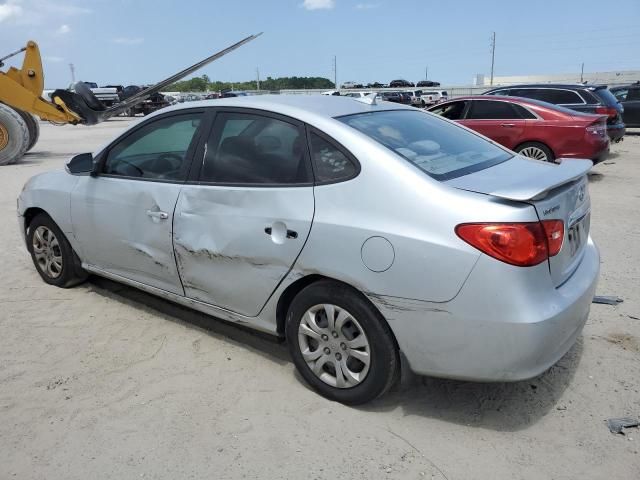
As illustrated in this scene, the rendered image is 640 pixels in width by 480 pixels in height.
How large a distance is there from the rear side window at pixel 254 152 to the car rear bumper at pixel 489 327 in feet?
3.04

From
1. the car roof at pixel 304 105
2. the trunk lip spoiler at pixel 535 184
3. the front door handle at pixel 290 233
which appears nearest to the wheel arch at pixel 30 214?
the car roof at pixel 304 105

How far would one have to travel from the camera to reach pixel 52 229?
181 inches

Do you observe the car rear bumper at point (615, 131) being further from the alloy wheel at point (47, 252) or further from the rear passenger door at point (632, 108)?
the alloy wheel at point (47, 252)

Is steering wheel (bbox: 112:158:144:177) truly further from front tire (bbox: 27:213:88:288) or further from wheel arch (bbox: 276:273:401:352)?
wheel arch (bbox: 276:273:401:352)

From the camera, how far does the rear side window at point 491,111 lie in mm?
9859

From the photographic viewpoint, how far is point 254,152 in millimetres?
3334

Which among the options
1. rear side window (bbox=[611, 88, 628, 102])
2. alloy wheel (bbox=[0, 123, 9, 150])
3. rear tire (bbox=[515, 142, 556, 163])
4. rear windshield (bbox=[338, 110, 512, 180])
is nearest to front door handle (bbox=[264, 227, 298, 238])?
rear windshield (bbox=[338, 110, 512, 180])

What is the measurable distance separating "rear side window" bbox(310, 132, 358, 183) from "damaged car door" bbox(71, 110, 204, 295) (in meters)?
0.95

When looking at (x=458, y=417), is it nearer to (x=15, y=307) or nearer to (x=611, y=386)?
(x=611, y=386)

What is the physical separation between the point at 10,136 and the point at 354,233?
44.9 feet

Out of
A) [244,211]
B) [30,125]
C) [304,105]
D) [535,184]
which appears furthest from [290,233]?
[30,125]

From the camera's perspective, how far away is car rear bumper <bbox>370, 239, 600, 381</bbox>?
248 centimetres

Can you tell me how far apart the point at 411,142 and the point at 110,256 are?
238cm

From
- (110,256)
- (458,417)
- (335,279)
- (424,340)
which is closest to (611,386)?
(458,417)
